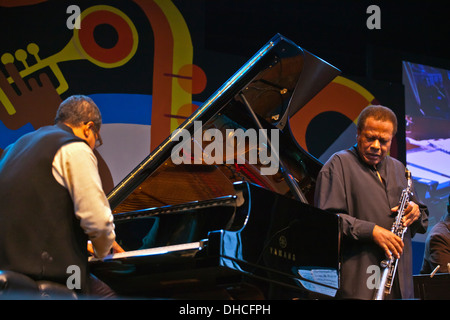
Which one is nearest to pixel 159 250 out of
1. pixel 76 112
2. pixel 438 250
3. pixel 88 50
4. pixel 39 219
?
pixel 39 219

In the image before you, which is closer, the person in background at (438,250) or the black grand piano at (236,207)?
the black grand piano at (236,207)

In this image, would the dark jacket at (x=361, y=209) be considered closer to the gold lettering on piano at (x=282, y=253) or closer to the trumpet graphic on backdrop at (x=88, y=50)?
the gold lettering on piano at (x=282, y=253)

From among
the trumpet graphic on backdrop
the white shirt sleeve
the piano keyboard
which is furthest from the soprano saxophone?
the trumpet graphic on backdrop

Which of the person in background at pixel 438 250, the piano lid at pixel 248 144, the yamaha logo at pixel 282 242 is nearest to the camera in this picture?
the yamaha logo at pixel 282 242

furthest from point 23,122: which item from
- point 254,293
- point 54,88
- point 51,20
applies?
point 254,293

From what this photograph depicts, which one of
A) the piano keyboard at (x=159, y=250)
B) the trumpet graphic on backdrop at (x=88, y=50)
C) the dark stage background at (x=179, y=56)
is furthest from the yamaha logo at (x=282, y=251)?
the trumpet graphic on backdrop at (x=88, y=50)

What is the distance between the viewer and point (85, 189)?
2264mm

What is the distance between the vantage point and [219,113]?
3021mm

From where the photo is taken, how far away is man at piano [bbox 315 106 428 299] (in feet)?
8.79

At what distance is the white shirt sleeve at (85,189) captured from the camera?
2.26m

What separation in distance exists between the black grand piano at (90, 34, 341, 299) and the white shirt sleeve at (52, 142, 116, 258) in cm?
23

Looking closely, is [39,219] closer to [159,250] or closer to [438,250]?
[159,250]

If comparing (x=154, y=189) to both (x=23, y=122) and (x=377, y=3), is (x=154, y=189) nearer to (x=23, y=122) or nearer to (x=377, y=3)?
(x=23, y=122)

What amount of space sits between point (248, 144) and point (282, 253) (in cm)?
105
